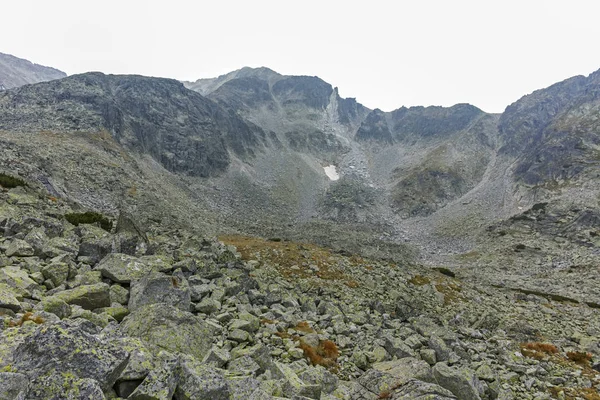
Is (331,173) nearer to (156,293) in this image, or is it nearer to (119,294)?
(119,294)

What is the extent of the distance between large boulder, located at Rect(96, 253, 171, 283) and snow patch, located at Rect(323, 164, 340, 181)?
355ft

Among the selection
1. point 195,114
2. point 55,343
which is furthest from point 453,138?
point 55,343

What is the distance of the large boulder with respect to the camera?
451 inches

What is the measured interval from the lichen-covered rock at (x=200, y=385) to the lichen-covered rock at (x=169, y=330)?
2.38m

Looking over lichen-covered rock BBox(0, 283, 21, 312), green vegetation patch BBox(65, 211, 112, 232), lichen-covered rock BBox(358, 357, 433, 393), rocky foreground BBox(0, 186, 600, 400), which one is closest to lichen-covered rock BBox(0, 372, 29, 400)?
rocky foreground BBox(0, 186, 600, 400)

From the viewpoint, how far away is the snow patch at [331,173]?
394 feet

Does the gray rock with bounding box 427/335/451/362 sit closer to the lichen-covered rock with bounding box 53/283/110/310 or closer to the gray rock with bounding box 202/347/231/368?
the gray rock with bounding box 202/347/231/368

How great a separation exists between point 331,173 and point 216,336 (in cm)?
11596

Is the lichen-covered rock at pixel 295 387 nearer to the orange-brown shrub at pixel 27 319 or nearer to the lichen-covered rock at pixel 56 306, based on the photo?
the orange-brown shrub at pixel 27 319

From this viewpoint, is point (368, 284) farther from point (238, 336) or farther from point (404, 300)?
point (238, 336)

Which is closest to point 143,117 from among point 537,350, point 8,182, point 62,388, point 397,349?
point 8,182

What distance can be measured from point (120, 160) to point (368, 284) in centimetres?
5671

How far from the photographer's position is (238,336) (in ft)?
32.0

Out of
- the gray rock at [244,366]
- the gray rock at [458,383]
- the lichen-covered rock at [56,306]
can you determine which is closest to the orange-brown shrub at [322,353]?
the gray rock at [244,366]
